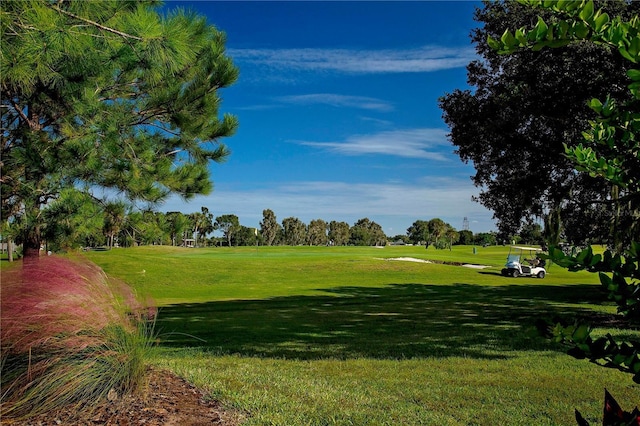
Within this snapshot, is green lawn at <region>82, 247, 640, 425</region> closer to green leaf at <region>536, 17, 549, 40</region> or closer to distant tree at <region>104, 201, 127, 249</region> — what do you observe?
green leaf at <region>536, 17, 549, 40</region>

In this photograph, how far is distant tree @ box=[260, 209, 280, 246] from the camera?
109688mm

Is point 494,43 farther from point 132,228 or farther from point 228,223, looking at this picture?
point 228,223

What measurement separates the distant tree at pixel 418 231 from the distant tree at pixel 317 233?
70.5 ft

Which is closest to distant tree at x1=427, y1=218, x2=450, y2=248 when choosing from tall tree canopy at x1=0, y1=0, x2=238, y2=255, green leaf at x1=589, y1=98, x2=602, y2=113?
tall tree canopy at x1=0, y1=0, x2=238, y2=255

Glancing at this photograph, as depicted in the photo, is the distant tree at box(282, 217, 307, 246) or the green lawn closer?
the green lawn

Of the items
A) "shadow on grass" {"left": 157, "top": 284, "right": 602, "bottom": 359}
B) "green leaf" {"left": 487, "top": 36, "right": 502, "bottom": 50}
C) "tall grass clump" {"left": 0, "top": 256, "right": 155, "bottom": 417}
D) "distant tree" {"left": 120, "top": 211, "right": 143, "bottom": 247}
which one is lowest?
"shadow on grass" {"left": 157, "top": 284, "right": 602, "bottom": 359}

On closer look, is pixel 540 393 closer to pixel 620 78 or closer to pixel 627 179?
pixel 627 179

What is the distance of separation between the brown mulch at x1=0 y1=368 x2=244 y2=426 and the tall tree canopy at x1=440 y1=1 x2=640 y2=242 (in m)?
9.19

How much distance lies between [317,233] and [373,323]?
349 ft

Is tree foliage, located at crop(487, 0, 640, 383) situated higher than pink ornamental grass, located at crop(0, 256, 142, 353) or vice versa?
tree foliage, located at crop(487, 0, 640, 383)

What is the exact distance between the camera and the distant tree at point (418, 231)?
111m

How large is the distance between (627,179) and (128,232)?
10.6 meters

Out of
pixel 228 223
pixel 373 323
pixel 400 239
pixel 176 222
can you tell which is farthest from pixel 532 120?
pixel 400 239

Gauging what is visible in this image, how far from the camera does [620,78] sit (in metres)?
10.1
